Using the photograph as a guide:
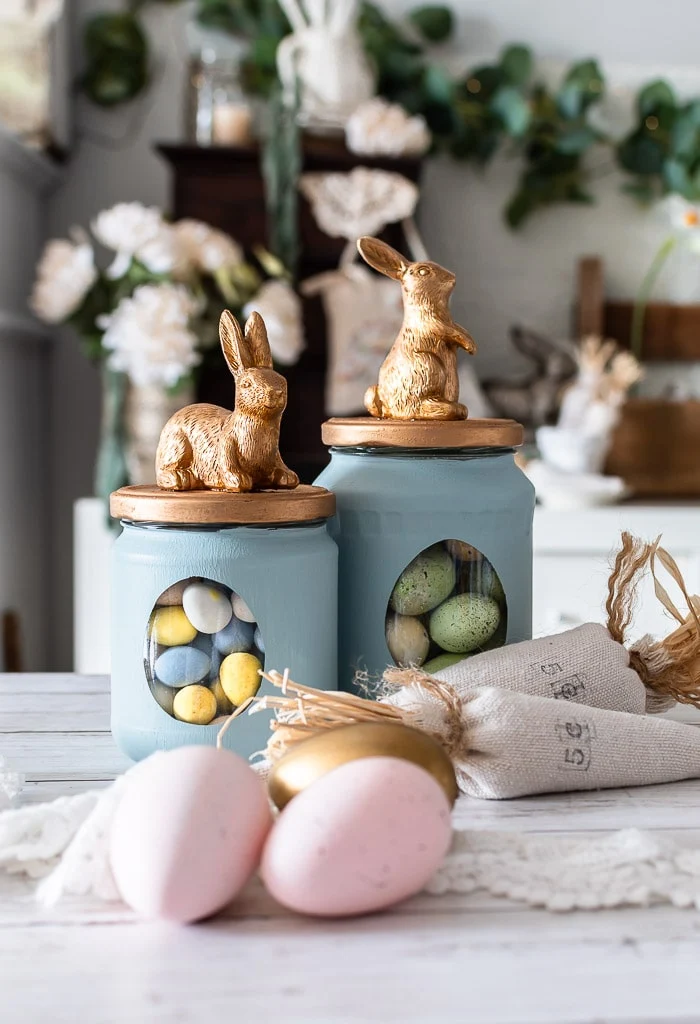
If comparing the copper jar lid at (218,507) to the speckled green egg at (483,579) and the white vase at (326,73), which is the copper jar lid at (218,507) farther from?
the white vase at (326,73)

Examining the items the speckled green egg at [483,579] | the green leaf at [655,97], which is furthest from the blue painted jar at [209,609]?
the green leaf at [655,97]

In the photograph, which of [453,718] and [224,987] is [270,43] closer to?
[453,718]

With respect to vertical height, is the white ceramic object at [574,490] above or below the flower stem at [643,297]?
below

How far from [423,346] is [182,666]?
266 mm

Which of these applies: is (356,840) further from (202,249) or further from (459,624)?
(202,249)

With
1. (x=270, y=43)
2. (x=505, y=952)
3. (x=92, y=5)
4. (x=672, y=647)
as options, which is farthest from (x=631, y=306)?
(x=505, y=952)

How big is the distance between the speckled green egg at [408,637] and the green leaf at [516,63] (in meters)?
2.06

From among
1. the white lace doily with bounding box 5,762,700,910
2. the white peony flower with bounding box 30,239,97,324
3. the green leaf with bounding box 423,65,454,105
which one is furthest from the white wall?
the white lace doily with bounding box 5,762,700,910

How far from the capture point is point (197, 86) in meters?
2.42

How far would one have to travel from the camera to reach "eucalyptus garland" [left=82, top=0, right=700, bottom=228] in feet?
7.98

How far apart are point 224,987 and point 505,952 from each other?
0.35ft

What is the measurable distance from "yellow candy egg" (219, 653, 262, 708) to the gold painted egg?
129 millimetres

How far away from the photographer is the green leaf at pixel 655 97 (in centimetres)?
251

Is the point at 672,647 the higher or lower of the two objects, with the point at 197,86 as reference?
lower
